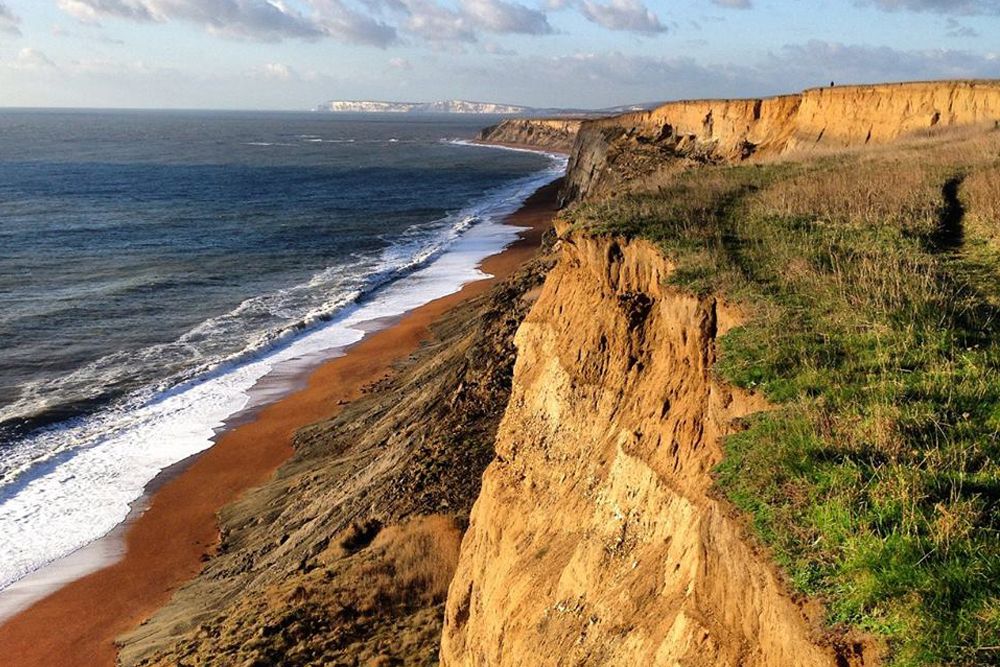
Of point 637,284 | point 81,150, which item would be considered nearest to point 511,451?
point 637,284

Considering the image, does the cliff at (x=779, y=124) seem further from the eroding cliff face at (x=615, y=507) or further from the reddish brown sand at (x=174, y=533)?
the reddish brown sand at (x=174, y=533)

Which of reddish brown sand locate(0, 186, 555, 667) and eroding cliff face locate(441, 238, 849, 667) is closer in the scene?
eroding cliff face locate(441, 238, 849, 667)

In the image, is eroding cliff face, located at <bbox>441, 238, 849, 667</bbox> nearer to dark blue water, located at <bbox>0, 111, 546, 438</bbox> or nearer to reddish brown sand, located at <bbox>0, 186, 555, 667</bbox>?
reddish brown sand, located at <bbox>0, 186, 555, 667</bbox>

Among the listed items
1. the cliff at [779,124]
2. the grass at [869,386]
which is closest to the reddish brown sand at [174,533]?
the cliff at [779,124]

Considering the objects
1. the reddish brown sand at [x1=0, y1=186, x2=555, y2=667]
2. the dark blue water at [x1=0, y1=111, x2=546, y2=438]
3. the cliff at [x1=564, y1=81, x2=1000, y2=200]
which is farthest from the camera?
the dark blue water at [x1=0, y1=111, x2=546, y2=438]

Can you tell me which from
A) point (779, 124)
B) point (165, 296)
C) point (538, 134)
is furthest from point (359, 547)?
point (538, 134)

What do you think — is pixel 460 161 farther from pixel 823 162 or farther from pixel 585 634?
pixel 585 634

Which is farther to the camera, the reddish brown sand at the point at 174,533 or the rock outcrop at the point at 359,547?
the reddish brown sand at the point at 174,533

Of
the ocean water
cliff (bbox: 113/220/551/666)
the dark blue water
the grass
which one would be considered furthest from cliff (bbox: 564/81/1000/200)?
the dark blue water
